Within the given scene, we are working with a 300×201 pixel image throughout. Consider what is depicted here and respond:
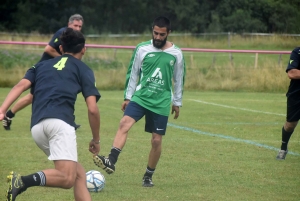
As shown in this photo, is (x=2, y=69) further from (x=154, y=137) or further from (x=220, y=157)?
(x=154, y=137)

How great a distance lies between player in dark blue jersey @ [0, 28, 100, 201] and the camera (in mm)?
5406

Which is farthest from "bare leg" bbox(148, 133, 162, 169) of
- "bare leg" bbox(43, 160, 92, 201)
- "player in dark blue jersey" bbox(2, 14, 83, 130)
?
"player in dark blue jersey" bbox(2, 14, 83, 130)

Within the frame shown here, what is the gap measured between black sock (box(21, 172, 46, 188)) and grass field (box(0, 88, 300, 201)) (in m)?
1.58

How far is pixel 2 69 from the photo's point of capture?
73.1ft

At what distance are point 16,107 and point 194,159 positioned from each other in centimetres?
370

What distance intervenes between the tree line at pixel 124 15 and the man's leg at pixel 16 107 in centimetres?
3605

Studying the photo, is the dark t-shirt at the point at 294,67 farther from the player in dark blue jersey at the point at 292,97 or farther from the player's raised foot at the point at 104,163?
the player's raised foot at the point at 104,163

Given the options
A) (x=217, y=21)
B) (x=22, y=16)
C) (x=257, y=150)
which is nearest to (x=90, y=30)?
(x=22, y=16)

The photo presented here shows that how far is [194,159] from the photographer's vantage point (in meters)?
9.46

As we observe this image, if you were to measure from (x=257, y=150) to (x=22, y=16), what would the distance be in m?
46.9

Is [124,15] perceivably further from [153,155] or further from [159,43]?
[153,155]

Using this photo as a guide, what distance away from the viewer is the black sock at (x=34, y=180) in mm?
5324

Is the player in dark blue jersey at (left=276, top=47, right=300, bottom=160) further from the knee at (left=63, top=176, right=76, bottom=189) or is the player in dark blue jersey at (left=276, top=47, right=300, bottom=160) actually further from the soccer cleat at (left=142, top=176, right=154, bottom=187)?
the knee at (left=63, top=176, right=76, bottom=189)

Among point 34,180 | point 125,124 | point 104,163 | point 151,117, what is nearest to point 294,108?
point 151,117
